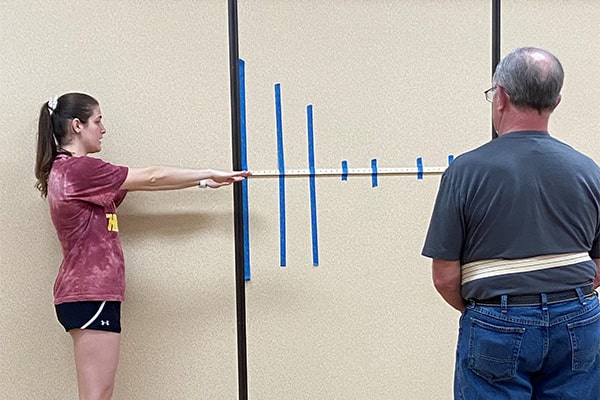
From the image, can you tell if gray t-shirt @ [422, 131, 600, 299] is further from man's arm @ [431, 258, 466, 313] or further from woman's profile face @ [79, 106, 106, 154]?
woman's profile face @ [79, 106, 106, 154]

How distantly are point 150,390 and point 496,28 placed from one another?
6.12 feet

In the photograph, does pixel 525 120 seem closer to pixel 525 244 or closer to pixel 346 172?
pixel 525 244

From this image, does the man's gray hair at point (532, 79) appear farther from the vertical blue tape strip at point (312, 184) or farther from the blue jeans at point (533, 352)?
the vertical blue tape strip at point (312, 184)

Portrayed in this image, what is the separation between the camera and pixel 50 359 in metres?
2.23

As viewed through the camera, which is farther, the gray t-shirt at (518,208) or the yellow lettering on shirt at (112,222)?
the yellow lettering on shirt at (112,222)

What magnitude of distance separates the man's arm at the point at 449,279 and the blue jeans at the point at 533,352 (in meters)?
0.06

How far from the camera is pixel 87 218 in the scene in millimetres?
1999

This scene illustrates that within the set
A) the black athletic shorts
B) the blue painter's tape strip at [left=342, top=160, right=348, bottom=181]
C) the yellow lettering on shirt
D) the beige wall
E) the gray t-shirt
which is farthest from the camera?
the blue painter's tape strip at [left=342, top=160, right=348, bottom=181]

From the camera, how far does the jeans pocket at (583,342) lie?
1422 millimetres

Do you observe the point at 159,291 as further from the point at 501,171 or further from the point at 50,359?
the point at 501,171

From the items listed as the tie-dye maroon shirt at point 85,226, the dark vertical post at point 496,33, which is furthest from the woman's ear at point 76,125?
the dark vertical post at point 496,33

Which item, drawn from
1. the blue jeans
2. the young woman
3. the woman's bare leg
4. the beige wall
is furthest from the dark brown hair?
the blue jeans

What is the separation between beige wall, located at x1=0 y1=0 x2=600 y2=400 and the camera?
7.25 ft

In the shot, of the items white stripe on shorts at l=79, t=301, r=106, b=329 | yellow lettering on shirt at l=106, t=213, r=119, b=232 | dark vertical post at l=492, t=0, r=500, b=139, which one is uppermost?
dark vertical post at l=492, t=0, r=500, b=139
